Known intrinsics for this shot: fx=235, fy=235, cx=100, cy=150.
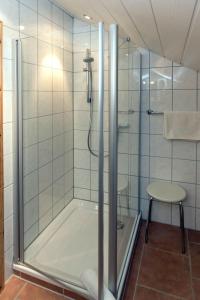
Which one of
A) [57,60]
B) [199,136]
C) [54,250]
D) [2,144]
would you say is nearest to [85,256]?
[54,250]

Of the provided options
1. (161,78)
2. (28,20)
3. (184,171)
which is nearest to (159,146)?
(184,171)

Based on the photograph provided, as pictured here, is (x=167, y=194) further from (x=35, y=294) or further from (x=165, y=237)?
(x=35, y=294)

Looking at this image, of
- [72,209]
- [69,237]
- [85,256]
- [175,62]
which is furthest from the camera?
[72,209]

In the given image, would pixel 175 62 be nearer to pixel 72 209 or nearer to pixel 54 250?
pixel 72 209

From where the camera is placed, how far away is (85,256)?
1.70 metres

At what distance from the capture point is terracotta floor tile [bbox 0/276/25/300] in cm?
155

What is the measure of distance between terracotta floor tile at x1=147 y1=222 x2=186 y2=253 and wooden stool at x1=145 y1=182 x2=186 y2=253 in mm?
79

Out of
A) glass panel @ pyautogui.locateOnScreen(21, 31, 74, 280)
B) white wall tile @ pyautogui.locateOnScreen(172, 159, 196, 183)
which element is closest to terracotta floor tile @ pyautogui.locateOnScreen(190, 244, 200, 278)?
white wall tile @ pyautogui.locateOnScreen(172, 159, 196, 183)

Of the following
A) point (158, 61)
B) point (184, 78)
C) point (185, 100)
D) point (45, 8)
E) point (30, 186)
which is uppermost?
point (45, 8)

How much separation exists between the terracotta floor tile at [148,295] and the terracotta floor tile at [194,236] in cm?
75

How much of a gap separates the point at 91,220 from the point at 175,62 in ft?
5.21

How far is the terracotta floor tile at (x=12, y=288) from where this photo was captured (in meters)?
1.55

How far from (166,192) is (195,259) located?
0.58 meters

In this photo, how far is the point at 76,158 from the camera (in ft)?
7.64
